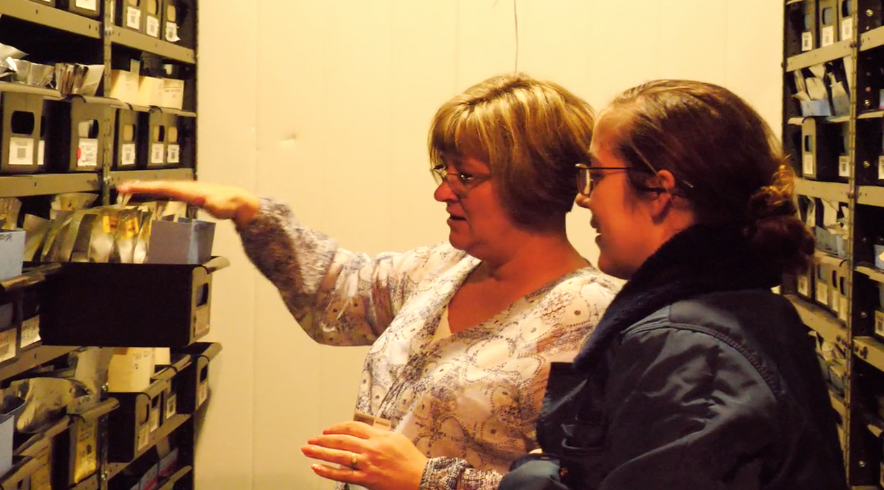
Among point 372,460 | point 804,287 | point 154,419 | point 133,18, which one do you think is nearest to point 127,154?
point 133,18

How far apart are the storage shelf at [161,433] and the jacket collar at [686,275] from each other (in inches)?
65.1

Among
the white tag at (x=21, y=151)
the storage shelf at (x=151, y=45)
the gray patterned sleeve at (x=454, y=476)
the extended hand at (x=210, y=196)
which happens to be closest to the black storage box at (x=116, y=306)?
the extended hand at (x=210, y=196)

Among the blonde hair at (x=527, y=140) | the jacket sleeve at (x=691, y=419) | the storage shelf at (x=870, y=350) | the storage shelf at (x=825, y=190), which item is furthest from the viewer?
the storage shelf at (x=825, y=190)

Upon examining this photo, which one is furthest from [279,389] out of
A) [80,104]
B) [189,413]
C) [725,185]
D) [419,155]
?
[725,185]

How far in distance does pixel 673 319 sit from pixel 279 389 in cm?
233

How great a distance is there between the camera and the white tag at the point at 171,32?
275 cm

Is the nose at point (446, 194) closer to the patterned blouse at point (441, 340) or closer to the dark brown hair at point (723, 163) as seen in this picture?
the patterned blouse at point (441, 340)

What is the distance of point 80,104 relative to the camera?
2.02 meters

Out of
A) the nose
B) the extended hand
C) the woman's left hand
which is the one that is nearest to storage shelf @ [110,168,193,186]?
the extended hand

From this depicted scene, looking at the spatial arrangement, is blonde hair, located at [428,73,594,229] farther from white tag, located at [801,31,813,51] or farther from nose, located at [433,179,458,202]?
white tag, located at [801,31,813,51]

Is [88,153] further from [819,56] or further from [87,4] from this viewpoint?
[819,56]

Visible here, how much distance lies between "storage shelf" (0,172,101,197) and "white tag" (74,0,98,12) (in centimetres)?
38

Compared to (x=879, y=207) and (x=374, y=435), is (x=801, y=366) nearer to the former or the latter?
(x=374, y=435)

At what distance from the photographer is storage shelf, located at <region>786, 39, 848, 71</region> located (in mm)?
2379
